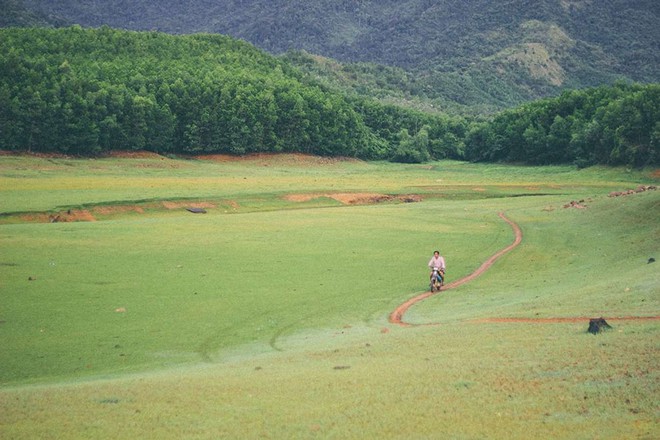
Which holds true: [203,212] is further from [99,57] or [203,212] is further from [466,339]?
[99,57]

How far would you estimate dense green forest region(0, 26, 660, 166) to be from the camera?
10262 cm

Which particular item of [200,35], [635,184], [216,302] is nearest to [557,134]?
[635,184]

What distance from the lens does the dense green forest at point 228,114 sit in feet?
337

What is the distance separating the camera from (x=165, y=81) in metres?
128

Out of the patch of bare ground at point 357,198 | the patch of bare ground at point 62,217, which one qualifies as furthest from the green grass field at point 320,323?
the patch of bare ground at point 357,198

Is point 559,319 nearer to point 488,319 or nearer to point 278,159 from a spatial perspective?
point 488,319

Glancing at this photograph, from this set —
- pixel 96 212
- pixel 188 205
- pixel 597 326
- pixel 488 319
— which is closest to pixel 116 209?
pixel 96 212

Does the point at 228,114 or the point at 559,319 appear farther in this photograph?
the point at 228,114

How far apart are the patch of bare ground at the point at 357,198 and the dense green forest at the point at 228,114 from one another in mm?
38001

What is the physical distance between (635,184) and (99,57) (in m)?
97.5

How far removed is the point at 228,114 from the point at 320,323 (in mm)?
102019

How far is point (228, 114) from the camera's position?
12438 centimetres

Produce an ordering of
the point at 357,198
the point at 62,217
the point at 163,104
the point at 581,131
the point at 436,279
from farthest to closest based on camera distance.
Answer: the point at 581,131 → the point at 163,104 → the point at 357,198 → the point at 62,217 → the point at 436,279

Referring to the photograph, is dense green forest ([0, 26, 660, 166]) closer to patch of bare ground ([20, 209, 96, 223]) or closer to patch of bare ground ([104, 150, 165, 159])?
patch of bare ground ([104, 150, 165, 159])
